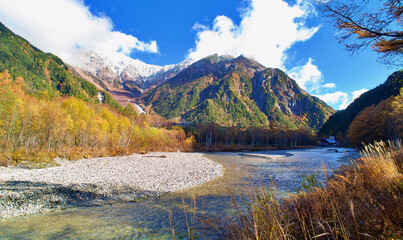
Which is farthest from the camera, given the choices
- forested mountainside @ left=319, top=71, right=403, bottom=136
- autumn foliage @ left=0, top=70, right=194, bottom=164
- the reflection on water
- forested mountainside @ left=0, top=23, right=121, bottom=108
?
forested mountainside @ left=0, top=23, right=121, bottom=108

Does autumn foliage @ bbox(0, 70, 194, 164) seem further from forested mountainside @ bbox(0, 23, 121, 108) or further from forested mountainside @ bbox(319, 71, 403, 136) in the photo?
forested mountainside @ bbox(319, 71, 403, 136)

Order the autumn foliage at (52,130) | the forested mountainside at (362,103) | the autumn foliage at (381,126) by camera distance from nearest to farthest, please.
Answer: the autumn foliage at (52,130)
the autumn foliage at (381,126)
the forested mountainside at (362,103)

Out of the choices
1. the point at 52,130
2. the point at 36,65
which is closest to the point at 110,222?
the point at 52,130

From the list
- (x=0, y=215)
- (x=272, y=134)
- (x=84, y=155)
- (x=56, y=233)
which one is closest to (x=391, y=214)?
(x=56, y=233)

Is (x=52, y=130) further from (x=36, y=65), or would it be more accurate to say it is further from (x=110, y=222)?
(x=36, y=65)

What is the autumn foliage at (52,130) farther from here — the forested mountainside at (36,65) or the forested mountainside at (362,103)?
the forested mountainside at (362,103)

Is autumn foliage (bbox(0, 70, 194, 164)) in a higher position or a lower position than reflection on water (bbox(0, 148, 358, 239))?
higher

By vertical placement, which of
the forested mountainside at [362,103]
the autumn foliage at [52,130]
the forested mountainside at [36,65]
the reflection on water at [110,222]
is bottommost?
the reflection on water at [110,222]

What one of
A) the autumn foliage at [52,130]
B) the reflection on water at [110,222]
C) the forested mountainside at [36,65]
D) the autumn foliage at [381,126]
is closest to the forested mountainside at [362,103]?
the autumn foliage at [381,126]

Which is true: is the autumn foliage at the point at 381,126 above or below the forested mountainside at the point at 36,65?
below

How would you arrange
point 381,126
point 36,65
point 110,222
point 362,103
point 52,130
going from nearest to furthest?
point 110,222
point 52,130
point 381,126
point 362,103
point 36,65

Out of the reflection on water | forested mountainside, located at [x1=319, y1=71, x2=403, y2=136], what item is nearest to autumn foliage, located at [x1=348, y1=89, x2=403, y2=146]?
the reflection on water

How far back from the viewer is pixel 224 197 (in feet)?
37.1

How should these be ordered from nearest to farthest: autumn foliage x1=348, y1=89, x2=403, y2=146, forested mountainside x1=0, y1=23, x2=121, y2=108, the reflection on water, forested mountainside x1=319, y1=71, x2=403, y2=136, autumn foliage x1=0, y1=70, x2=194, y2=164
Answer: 1. the reflection on water
2. autumn foliage x1=0, y1=70, x2=194, y2=164
3. autumn foliage x1=348, y1=89, x2=403, y2=146
4. forested mountainside x1=319, y1=71, x2=403, y2=136
5. forested mountainside x1=0, y1=23, x2=121, y2=108
